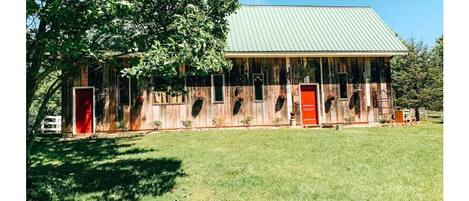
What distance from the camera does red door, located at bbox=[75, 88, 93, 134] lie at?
14.9m

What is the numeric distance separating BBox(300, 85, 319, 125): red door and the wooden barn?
0.14ft

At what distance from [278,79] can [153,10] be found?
10157 mm

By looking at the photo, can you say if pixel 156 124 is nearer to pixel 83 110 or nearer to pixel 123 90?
pixel 123 90

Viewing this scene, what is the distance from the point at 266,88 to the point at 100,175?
9.58m

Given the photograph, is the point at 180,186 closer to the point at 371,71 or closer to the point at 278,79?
the point at 278,79

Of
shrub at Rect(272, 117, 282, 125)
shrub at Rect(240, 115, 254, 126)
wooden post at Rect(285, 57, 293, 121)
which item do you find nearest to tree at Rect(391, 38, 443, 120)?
wooden post at Rect(285, 57, 293, 121)

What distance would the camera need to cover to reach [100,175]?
291 inches

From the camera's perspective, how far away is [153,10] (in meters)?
A: 6.45

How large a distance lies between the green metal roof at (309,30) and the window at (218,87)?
112 centimetres

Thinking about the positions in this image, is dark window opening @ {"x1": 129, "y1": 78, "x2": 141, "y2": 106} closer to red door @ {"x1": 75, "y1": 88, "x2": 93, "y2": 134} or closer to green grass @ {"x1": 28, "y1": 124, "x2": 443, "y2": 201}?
red door @ {"x1": 75, "y1": 88, "x2": 93, "y2": 134}

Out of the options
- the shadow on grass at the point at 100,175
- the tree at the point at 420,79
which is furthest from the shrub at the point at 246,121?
the tree at the point at 420,79

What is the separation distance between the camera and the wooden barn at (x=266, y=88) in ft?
49.4
